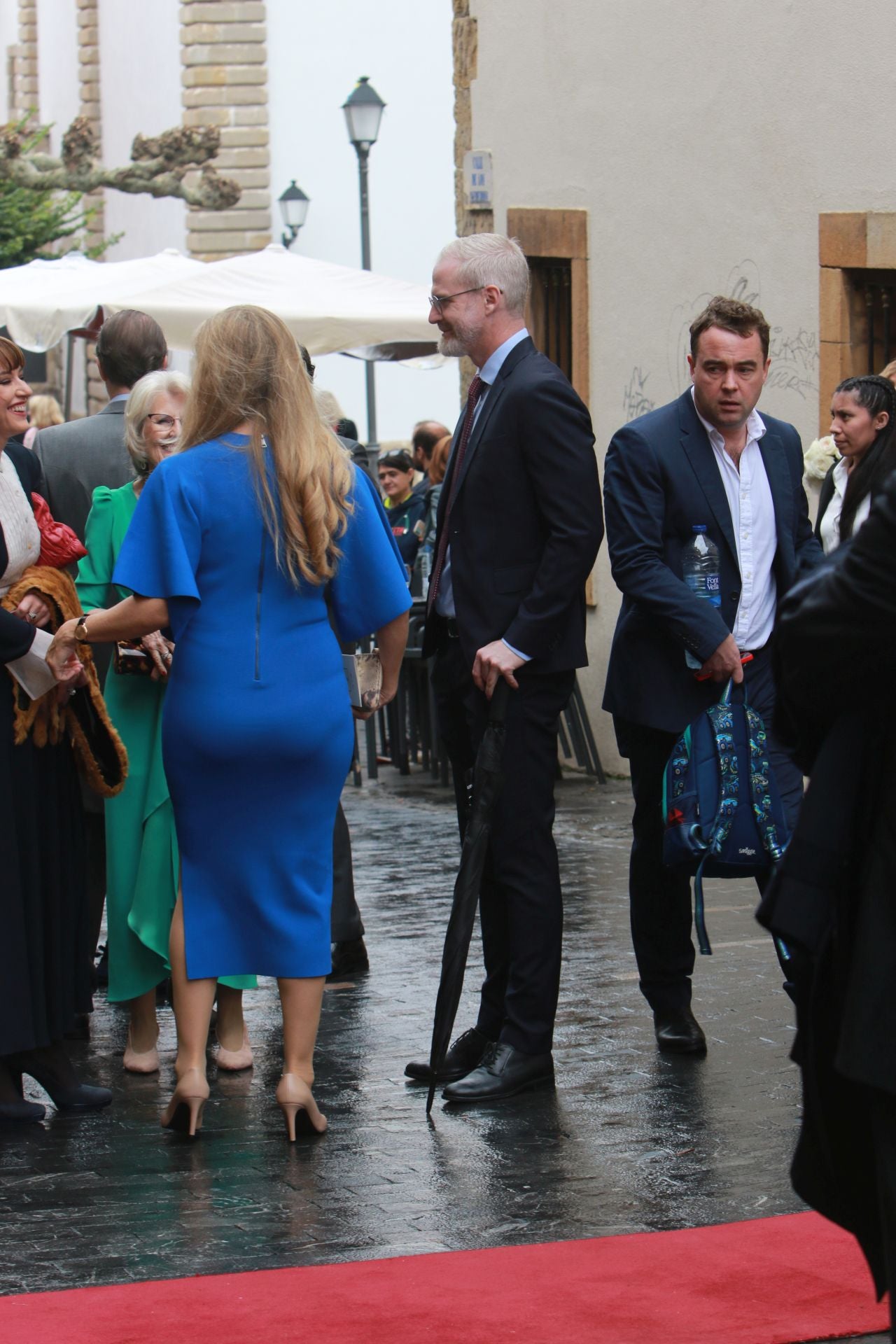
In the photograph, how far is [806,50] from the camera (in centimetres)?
1029

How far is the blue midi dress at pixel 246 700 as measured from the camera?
202 inches

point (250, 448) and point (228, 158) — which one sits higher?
point (228, 158)

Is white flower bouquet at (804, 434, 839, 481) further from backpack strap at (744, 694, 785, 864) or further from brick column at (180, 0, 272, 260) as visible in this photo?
brick column at (180, 0, 272, 260)

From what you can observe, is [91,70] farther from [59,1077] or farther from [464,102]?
[59,1077]

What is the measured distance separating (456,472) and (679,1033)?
5.55 feet

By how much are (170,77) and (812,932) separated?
32975 mm

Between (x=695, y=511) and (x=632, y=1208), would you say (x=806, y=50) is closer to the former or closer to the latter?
(x=695, y=511)

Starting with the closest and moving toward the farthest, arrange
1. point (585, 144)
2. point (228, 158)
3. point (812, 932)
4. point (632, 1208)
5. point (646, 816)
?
1. point (812, 932)
2. point (632, 1208)
3. point (646, 816)
4. point (585, 144)
5. point (228, 158)

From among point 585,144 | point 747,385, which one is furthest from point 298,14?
point 747,385

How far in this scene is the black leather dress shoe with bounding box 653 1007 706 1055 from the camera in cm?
607

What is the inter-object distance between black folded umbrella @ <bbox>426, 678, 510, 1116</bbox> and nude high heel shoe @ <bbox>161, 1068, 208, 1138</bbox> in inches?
23.0

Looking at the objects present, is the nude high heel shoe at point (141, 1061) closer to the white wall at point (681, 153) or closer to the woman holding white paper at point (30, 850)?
the woman holding white paper at point (30, 850)

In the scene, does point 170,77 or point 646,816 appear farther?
point 170,77

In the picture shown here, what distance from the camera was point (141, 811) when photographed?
238 inches
